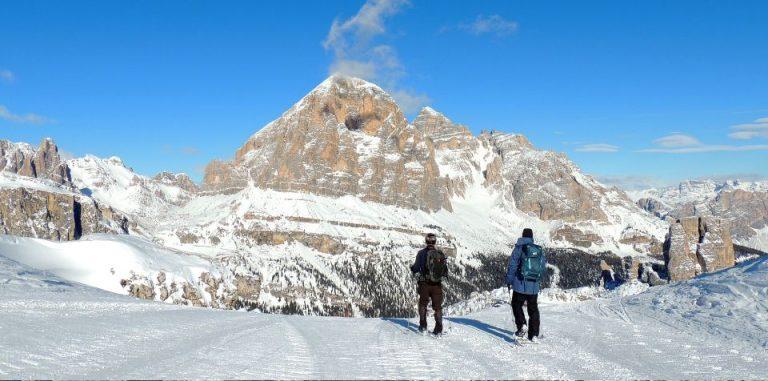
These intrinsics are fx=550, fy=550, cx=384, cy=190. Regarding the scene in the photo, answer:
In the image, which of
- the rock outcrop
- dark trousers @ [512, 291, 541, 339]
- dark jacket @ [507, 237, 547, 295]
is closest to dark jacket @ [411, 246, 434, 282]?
dark jacket @ [507, 237, 547, 295]

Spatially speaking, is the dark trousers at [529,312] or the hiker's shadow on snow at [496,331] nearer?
the dark trousers at [529,312]

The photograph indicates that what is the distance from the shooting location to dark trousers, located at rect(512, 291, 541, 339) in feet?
45.3

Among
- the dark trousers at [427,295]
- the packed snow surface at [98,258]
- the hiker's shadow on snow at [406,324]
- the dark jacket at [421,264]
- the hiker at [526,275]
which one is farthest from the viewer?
the packed snow surface at [98,258]

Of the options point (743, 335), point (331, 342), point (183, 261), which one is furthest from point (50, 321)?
point (183, 261)

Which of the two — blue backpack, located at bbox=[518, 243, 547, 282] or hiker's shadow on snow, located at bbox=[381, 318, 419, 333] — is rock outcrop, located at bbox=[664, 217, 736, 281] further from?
blue backpack, located at bbox=[518, 243, 547, 282]

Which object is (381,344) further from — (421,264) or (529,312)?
(529,312)

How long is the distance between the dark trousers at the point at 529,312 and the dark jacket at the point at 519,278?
0.46ft

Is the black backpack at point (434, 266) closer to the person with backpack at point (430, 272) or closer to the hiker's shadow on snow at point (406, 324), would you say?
the person with backpack at point (430, 272)

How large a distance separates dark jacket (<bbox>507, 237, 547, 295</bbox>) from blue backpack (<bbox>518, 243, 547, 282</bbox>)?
0.29ft

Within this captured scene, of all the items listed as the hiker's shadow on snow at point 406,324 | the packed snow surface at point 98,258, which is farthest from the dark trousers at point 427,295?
the packed snow surface at point 98,258

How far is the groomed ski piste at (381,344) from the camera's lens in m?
9.03

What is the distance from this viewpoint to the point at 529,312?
13891 millimetres

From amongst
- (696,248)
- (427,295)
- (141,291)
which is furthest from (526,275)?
(696,248)

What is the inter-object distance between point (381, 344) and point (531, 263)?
447 cm
